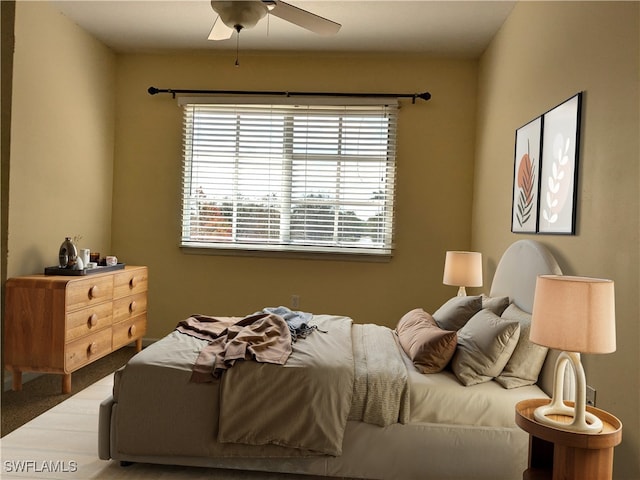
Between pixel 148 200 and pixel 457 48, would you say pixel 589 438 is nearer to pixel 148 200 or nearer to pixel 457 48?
pixel 457 48

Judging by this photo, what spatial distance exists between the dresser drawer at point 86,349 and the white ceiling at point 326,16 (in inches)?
102

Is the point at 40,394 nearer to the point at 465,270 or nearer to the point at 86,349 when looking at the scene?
the point at 86,349

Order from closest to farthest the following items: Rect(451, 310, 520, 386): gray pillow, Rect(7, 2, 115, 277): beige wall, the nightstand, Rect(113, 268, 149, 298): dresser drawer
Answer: the nightstand < Rect(451, 310, 520, 386): gray pillow < Rect(7, 2, 115, 277): beige wall < Rect(113, 268, 149, 298): dresser drawer

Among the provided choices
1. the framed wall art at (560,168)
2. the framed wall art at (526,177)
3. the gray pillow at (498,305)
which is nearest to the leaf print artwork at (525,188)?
the framed wall art at (526,177)

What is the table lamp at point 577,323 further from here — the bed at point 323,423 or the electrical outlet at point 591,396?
the bed at point 323,423

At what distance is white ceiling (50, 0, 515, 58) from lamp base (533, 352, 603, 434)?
2875mm

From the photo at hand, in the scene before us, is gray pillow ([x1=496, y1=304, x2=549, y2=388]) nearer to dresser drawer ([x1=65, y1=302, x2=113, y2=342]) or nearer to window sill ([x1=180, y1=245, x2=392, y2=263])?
window sill ([x1=180, y1=245, x2=392, y2=263])

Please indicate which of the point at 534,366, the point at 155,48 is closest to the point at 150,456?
the point at 534,366

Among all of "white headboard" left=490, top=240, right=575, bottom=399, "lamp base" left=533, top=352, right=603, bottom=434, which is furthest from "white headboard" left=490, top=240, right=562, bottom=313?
"lamp base" left=533, top=352, right=603, bottom=434

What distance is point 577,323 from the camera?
181 cm

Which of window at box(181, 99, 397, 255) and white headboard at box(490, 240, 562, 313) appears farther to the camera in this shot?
window at box(181, 99, 397, 255)

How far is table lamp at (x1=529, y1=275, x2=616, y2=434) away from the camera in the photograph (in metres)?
1.79

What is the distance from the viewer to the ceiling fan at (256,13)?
2.66 m

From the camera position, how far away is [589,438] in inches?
69.1
